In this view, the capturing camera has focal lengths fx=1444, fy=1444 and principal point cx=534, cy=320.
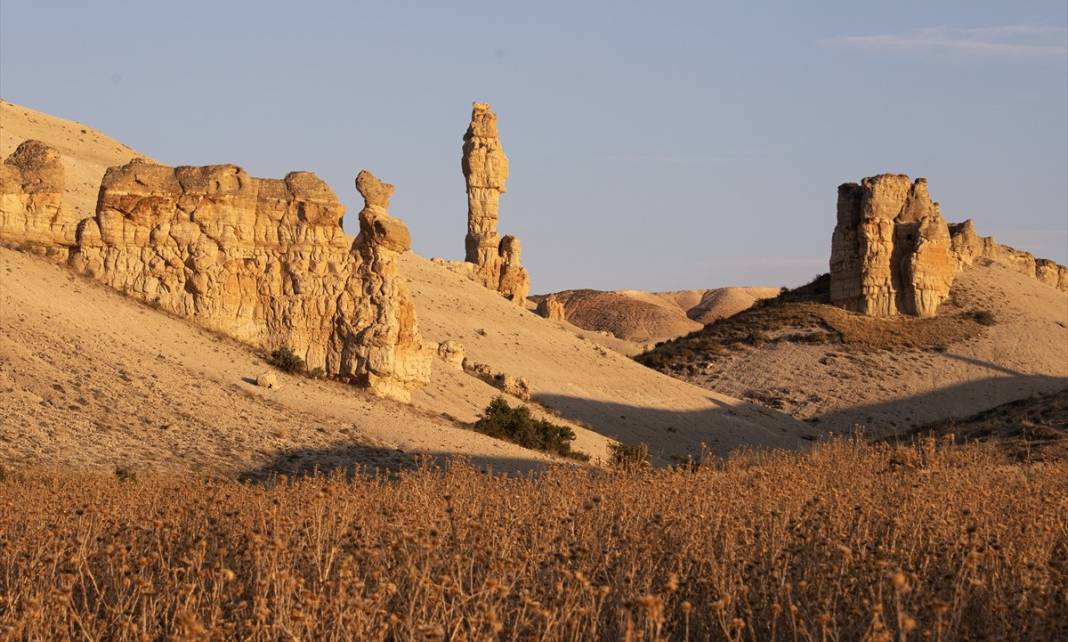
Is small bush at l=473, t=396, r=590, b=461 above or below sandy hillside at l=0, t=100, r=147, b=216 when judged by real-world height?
below

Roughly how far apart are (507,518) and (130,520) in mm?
2562

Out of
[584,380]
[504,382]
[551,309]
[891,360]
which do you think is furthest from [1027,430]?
[551,309]

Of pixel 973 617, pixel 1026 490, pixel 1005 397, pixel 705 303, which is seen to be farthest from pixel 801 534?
pixel 705 303

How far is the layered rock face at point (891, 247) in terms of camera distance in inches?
2185

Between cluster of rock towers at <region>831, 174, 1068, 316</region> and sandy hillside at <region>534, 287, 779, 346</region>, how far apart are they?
135 ft

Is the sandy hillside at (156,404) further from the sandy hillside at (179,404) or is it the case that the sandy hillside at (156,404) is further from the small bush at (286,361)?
the small bush at (286,361)

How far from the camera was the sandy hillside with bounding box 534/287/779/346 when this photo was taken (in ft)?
350

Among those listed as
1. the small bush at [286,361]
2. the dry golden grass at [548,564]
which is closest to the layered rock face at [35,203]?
the small bush at [286,361]

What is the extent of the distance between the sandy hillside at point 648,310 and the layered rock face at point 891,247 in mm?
41320

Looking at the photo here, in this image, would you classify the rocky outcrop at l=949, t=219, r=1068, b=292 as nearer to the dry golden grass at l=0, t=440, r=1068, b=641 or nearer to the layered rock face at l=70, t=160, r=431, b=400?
the layered rock face at l=70, t=160, r=431, b=400

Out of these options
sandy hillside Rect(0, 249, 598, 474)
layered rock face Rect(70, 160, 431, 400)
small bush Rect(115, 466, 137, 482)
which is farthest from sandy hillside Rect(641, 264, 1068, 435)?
small bush Rect(115, 466, 137, 482)

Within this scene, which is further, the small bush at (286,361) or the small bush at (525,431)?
the small bush at (525,431)

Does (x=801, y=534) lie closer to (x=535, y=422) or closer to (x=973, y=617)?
(x=973, y=617)

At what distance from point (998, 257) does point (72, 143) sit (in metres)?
40.5
